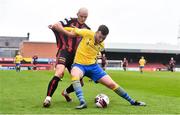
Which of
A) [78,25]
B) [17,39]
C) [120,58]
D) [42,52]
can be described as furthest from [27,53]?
[78,25]

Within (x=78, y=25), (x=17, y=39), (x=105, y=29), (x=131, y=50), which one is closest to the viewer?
(x=105, y=29)

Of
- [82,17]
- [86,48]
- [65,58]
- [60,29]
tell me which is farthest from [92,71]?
[82,17]

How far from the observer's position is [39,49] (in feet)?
247

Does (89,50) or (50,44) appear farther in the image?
(50,44)

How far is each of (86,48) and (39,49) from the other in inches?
2583

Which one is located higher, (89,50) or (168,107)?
(89,50)

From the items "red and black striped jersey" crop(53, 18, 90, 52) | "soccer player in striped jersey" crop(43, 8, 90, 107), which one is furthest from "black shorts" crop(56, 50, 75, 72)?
"red and black striped jersey" crop(53, 18, 90, 52)

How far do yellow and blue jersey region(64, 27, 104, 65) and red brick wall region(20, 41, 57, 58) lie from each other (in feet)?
211

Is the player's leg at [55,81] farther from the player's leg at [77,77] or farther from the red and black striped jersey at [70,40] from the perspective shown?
the red and black striped jersey at [70,40]

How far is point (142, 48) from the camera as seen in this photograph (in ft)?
286

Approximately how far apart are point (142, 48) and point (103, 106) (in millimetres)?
77932

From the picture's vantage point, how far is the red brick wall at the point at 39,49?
74.5m

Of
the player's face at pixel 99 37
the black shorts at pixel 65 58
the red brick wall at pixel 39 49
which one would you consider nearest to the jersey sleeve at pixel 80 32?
the player's face at pixel 99 37

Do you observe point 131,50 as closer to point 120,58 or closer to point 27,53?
point 120,58
